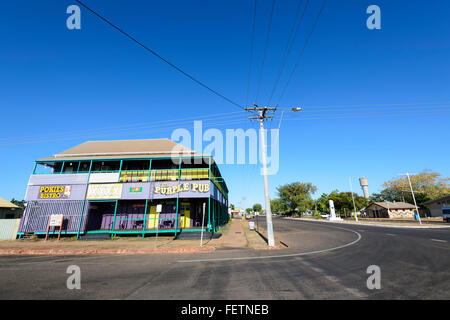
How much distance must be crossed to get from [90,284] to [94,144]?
2296cm

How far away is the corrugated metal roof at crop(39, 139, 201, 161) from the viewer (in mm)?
19141

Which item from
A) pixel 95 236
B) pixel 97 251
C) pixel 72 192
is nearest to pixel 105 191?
pixel 72 192

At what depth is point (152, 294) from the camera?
472cm

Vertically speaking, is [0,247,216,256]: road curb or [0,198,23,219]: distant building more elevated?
[0,198,23,219]: distant building

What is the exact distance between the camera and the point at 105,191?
17141 millimetres

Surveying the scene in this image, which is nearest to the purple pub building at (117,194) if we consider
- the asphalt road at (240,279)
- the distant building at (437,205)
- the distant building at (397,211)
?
the asphalt road at (240,279)

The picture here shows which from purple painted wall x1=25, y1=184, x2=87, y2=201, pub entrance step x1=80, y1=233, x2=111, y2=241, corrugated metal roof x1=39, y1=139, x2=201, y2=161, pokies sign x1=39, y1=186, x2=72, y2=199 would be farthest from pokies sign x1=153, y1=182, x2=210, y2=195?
pokies sign x1=39, y1=186, x2=72, y2=199

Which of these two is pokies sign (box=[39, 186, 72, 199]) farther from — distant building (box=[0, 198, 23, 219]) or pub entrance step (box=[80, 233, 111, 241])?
distant building (box=[0, 198, 23, 219])

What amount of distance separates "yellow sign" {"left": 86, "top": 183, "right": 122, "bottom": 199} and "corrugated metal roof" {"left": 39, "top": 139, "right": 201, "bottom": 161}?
3.16m

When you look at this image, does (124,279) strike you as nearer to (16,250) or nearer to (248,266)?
(248,266)

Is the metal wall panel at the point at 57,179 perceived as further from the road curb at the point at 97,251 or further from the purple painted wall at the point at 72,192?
the road curb at the point at 97,251

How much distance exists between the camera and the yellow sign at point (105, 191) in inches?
670

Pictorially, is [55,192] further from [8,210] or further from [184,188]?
[8,210]
